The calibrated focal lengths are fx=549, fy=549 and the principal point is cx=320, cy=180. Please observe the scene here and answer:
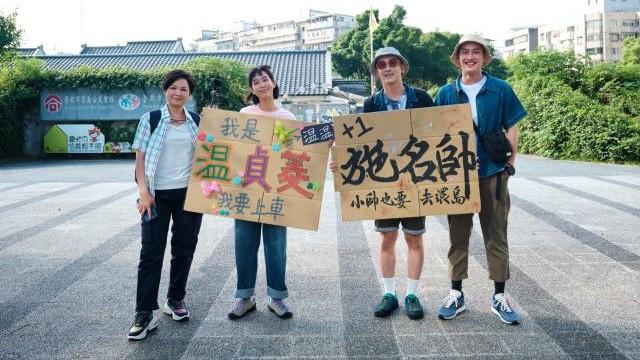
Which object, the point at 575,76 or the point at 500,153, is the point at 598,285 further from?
the point at 575,76

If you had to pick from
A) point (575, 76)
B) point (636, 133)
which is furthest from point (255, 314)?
point (575, 76)

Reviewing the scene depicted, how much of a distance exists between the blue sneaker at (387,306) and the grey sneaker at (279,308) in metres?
0.57

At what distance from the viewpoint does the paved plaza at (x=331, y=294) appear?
3094mm

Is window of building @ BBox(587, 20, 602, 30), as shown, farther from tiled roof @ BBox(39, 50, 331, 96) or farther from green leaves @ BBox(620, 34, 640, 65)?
tiled roof @ BBox(39, 50, 331, 96)

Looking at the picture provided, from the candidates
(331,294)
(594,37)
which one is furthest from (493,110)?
(594,37)

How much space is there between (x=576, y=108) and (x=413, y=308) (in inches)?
550

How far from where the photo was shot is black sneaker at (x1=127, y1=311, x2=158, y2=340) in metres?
3.22

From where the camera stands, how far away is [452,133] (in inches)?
136

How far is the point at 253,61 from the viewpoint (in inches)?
1048

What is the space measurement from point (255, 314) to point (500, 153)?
1883 mm

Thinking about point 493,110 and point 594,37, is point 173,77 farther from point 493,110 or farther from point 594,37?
point 594,37

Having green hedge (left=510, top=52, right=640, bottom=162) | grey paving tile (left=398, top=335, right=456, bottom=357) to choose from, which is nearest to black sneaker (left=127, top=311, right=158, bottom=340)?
grey paving tile (left=398, top=335, right=456, bottom=357)

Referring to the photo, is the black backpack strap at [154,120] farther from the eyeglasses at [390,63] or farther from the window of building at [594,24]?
the window of building at [594,24]

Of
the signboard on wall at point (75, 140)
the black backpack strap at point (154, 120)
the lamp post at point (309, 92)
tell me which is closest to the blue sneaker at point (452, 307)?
the black backpack strap at point (154, 120)
